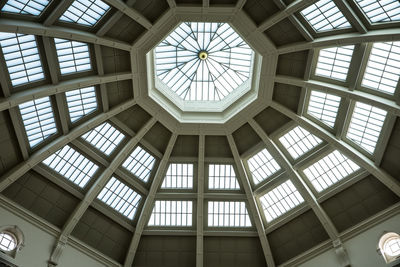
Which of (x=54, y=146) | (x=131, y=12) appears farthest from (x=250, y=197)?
(x=131, y=12)

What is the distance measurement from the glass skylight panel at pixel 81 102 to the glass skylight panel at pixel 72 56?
146 cm

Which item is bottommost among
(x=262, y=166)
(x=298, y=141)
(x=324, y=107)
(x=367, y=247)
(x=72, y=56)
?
(x=367, y=247)

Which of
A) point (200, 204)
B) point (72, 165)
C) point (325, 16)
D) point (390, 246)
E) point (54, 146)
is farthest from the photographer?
point (200, 204)

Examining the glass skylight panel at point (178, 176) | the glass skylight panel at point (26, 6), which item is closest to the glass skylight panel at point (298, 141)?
the glass skylight panel at point (178, 176)

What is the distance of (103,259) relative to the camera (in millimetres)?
27469

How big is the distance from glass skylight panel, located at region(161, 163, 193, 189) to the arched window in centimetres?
1305

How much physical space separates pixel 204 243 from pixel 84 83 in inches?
536

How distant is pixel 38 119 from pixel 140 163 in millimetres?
7741

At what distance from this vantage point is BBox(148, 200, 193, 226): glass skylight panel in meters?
30.0

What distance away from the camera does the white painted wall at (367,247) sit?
24.0 meters

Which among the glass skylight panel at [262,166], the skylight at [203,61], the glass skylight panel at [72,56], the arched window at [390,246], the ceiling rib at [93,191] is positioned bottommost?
the arched window at [390,246]

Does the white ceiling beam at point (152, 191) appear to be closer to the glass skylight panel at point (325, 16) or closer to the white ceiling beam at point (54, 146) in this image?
the white ceiling beam at point (54, 146)

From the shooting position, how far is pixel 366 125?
83.1 ft

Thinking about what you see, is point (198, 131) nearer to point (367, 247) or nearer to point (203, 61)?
point (203, 61)
